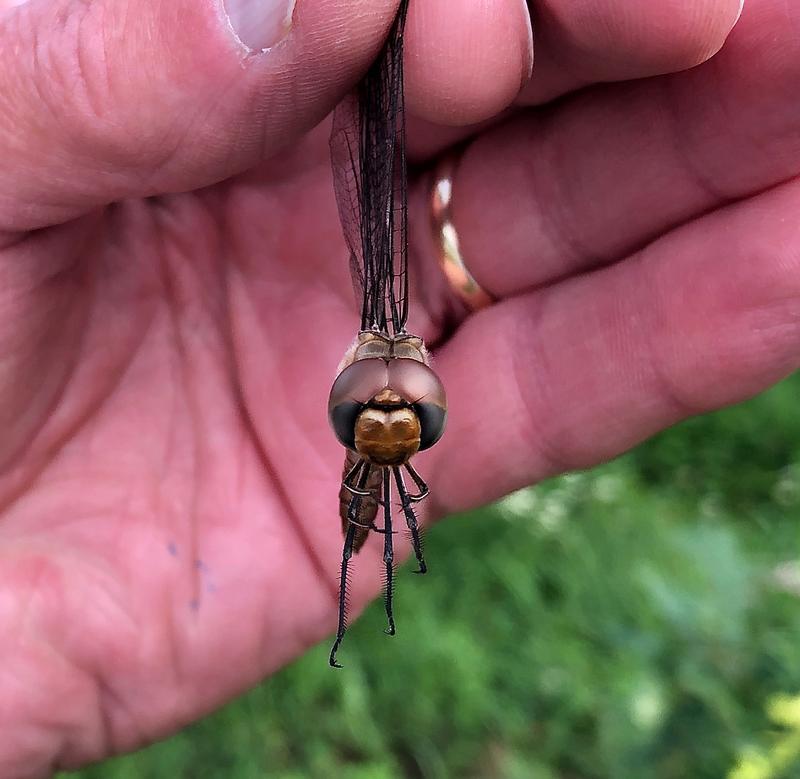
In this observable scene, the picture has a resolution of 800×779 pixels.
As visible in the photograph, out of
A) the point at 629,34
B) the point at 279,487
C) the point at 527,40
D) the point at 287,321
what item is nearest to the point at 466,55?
the point at 527,40

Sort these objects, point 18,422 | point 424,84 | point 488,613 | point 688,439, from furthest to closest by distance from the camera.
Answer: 1. point 688,439
2. point 488,613
3. point 18,422
4. point 424,84

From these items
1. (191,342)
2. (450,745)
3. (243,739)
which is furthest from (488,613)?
(191,342)

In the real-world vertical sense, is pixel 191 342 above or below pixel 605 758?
above

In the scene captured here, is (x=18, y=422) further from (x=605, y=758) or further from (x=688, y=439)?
(x=688, y=439)

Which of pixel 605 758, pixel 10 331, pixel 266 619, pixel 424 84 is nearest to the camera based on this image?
pixel 424 84

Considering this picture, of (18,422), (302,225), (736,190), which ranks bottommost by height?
(18,422)

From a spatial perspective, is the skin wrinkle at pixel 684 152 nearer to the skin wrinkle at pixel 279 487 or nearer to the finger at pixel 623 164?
the finger at pixel 623 164

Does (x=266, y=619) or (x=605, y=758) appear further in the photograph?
(x=605, y=758)
